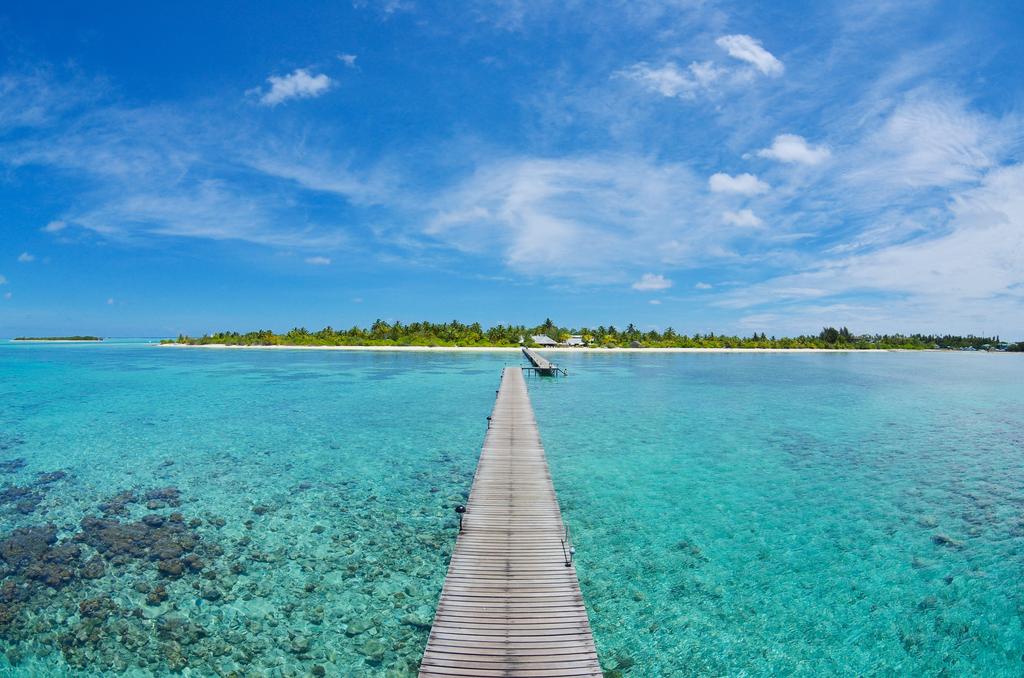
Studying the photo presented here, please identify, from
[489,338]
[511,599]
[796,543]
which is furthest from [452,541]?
[489,338]

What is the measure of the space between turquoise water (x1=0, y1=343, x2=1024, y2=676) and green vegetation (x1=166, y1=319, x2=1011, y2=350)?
90.8 metres

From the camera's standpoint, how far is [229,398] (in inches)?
1423

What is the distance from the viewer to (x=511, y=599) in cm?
809

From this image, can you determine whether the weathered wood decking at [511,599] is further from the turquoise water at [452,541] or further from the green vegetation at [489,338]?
the green vegetation at [489,338]

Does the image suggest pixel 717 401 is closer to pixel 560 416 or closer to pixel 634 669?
pixel 560 416

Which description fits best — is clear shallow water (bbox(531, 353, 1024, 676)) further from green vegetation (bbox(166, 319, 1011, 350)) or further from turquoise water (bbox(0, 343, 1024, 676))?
green vegetation (bbox(166, 319, 1011, 350))

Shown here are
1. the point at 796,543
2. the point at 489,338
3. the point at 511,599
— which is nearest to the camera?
the point at 511,599

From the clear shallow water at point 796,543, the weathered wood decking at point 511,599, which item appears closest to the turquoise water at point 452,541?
the clear shallow water at point 796,543

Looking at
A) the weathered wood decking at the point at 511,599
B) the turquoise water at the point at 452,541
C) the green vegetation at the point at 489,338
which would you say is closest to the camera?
the weathered wood decking at the point at 511,599

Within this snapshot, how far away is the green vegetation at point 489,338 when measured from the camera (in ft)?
392

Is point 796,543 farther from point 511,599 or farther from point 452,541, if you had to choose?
point 452,541

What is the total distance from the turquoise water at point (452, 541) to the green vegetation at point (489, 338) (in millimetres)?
90819

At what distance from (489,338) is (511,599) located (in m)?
114


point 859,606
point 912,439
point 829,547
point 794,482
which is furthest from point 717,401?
point 859,606
